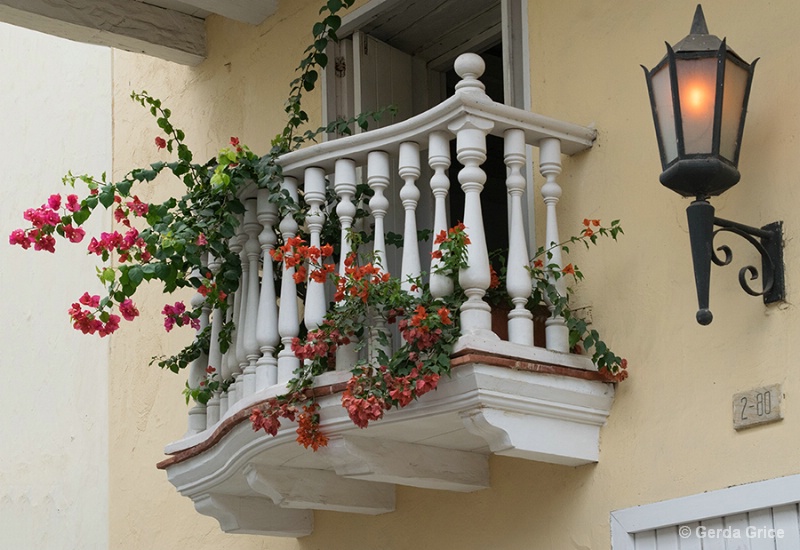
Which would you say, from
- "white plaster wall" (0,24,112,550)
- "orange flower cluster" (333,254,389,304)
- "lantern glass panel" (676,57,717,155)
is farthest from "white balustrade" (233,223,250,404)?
"white plaster wall" (0,24,112,550)

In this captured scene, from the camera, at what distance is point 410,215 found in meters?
4.70

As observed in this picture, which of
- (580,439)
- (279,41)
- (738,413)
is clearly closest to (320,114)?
(279,41)

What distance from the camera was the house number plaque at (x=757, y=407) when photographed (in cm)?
414

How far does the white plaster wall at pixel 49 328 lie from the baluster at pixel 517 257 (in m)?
3.53

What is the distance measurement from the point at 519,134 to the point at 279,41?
2.35 metres

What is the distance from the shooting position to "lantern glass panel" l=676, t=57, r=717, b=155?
409cm

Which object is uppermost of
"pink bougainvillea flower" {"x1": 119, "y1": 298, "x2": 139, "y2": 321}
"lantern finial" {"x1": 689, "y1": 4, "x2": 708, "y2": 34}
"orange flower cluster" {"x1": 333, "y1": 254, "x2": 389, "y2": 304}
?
"lantern finial" {"x1": 689, "y1": 4, "x2": 708, "y2": 34}

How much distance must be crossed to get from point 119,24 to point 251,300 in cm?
246

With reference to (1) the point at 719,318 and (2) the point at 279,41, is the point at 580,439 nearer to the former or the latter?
(1) the point at 719,318

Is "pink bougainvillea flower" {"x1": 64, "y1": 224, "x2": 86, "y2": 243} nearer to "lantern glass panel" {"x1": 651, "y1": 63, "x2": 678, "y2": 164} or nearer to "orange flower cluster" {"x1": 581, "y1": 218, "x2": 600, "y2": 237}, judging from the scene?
"orange flower cluster" {"x1": 581, "y1": 218, "x2": 600, "y2": 237}

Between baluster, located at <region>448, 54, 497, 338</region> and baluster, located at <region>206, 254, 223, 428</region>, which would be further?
baluster, located at <region>206, 254, 223, 428</region>

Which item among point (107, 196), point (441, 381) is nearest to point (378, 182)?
point (441, 381)

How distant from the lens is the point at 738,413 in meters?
4.25

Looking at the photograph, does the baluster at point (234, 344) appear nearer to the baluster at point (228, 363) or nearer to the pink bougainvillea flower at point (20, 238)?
the baluster at point (228, 363)
